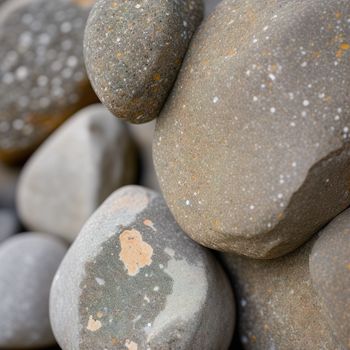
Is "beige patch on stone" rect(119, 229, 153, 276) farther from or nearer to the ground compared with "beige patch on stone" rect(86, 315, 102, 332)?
farther from the ground

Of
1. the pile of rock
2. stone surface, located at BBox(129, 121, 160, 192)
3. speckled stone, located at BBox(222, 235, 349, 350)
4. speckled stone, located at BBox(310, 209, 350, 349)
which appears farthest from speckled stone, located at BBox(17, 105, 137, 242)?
speckled stone, located at BBox(310, 209, 350, 349)

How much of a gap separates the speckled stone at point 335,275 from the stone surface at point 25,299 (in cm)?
51

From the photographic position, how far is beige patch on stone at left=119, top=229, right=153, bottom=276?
2.29ft

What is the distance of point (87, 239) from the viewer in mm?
733

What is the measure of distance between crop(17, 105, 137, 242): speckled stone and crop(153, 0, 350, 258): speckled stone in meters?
0.41

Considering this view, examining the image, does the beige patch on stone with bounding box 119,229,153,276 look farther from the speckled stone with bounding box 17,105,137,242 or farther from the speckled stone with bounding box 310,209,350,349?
the speckled stone with bounding box 17,105,137,242

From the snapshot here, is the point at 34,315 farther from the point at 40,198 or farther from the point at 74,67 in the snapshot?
the point at 74,67

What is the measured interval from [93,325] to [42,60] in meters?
0.64

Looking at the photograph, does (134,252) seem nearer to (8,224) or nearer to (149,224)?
(149,224)

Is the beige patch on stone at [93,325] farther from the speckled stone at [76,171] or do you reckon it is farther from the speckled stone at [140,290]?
the speckled stone at [76,171]

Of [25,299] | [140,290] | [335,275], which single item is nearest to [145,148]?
[25,299]

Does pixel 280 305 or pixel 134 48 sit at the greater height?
pixel 134 48

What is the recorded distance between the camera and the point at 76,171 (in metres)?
1.05

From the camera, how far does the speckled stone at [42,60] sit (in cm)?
112
